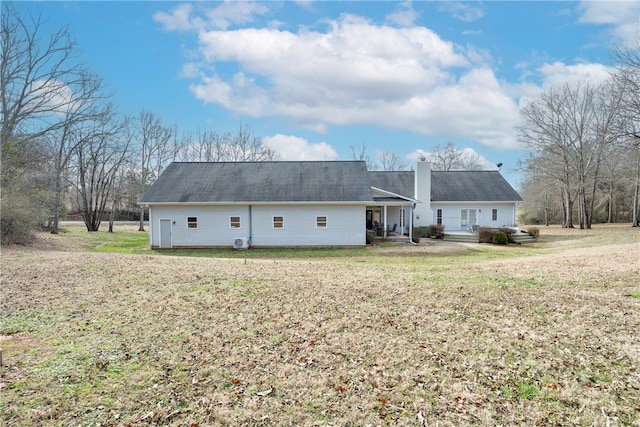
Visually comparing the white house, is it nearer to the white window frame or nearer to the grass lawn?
the white window frame

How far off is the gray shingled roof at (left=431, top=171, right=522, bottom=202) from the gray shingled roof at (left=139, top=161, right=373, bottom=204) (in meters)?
8.77

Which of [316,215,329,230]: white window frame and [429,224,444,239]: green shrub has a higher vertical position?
[316,215,329,230]: white window frame

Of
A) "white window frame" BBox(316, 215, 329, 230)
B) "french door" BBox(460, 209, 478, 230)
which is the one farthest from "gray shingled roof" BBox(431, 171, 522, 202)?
"white window frame" BBox(316, 215, 329, 230)

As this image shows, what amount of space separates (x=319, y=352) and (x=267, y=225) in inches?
646

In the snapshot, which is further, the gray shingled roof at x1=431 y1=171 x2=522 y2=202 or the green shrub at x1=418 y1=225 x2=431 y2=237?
the gray shingled roof at x1=431 y1=171 x2=522 y2=202

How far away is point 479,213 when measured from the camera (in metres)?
28.5

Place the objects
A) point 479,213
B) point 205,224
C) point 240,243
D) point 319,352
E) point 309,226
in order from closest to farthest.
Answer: point 319,352 < point 240,243 < point 309,226 < point 205,224 < point 479,213

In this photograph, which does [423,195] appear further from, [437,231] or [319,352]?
[319,352]

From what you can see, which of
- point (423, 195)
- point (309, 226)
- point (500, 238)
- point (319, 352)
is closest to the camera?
point (319, 352)

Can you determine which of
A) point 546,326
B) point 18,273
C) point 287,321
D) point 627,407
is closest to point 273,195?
point 18,273

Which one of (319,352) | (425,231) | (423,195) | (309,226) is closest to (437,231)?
(425,231)

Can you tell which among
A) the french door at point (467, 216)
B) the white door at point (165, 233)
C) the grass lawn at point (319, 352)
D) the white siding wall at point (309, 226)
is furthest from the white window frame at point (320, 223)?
the french door at point (467, 216)

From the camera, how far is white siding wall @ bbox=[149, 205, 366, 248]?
20.9 m

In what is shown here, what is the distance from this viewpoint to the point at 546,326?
222 inches
